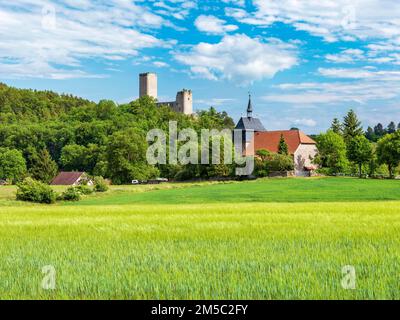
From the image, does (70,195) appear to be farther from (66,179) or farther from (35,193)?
(66,179)

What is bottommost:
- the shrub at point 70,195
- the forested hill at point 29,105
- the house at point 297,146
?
the shrub at point 70,195

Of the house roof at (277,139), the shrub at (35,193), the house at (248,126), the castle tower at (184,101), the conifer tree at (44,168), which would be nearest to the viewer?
the shrub at (35,193)

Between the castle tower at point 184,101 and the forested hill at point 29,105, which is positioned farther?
the castle tower at point 184,101

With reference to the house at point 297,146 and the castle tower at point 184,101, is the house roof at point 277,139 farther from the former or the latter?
the castle tower at point 184,101

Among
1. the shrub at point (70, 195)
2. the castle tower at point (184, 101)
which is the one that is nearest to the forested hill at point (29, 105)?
the castle tower at point (184, 101)

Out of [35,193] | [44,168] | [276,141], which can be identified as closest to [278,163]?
[276,141]

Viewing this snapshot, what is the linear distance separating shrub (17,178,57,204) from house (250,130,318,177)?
60.6 metres

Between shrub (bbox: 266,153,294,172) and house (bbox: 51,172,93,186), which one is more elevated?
shrub (bbox: 266,153,294,172)

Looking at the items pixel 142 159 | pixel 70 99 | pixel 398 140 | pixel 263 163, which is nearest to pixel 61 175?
pixel 142 159

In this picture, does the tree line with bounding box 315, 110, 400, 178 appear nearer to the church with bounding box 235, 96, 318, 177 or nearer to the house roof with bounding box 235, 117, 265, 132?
the church with bounding box 235, 96, 318, 177

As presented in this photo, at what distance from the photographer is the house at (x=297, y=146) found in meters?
107

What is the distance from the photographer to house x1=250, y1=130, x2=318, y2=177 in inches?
4222

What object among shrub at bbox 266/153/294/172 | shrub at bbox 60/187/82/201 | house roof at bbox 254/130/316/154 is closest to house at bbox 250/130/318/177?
house roof at bbox 254/130/316/154

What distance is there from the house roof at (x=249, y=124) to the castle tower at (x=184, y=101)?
73.3 meters
